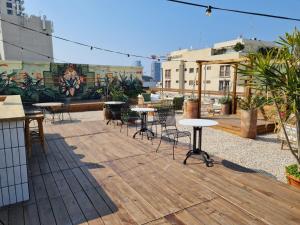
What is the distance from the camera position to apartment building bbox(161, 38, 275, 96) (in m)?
30.4

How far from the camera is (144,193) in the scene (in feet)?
8.86

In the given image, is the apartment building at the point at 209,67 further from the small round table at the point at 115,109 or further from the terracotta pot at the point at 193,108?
the small round table at the point at 115,109

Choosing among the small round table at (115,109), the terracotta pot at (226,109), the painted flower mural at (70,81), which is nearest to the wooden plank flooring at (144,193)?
the small round table at (115,109)

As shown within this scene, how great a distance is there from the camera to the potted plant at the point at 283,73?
8.71ft

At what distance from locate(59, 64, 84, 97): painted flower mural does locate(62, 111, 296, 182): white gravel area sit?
927 centimetres

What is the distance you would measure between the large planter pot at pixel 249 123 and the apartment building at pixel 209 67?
2153 centimetres

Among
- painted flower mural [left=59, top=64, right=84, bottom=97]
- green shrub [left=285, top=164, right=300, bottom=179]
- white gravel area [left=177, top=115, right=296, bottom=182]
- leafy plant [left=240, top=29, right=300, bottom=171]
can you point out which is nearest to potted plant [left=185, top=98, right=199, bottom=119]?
white gravel area [left=177, top=115, right=296, bottom=182]

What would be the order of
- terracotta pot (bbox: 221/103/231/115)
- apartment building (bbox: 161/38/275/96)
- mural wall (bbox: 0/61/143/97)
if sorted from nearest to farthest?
terracotta pot (bbox: 221/103/231/115)
mural wall (bbox: 0/61/143/97)
apartment building (bbox: 161/38/275/96)

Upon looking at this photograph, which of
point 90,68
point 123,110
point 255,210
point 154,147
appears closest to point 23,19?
point 90,68

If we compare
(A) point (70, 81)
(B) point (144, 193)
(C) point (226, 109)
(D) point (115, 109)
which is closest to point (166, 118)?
(B) point (144, 193)

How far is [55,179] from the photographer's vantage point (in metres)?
3.10

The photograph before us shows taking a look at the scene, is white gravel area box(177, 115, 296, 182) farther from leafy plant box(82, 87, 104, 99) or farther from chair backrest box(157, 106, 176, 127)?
leafy plant box(82, 87, 104, 99)

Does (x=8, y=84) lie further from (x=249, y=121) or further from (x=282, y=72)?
(x=282, y=72)

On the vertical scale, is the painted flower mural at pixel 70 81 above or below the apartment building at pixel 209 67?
below
